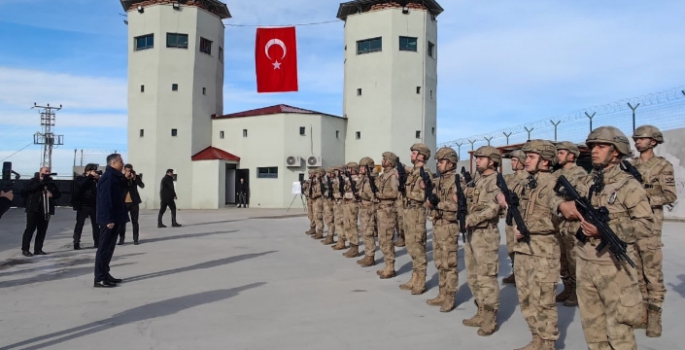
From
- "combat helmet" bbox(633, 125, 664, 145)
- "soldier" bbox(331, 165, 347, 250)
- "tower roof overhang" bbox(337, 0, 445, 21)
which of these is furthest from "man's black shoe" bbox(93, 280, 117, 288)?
"tower roof overhang" bbox(337, 0, 445, 21)

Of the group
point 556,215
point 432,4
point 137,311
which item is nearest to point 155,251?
point 137,311

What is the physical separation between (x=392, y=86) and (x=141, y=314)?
25.3m

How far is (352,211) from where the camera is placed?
10.0m

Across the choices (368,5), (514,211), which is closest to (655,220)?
(514,211)

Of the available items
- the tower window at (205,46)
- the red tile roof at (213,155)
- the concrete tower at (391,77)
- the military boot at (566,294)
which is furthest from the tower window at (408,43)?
the military boot at (566,294)

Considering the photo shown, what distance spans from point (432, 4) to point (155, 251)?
2477 centimetres

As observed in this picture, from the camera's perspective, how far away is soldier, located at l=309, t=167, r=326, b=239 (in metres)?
12.8

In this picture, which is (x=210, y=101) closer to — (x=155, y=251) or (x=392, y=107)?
(x=392, y=107)

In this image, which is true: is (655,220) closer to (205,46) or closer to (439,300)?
(439,300)

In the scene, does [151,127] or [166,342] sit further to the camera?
[151,127]

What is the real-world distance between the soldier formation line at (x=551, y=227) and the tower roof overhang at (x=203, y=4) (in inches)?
977

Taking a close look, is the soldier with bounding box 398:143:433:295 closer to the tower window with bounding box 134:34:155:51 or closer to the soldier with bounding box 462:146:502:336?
the soldier with bounding box 462:146:502:336

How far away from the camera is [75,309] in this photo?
5754 millimetres

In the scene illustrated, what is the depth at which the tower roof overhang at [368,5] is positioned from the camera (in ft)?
97.9
